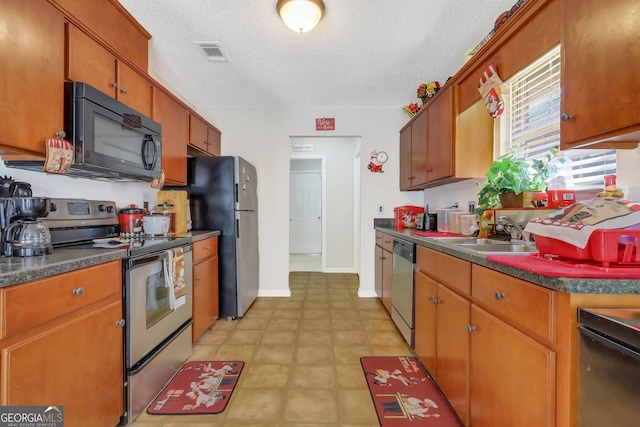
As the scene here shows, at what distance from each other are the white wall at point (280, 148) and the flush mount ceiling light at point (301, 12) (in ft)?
5.80

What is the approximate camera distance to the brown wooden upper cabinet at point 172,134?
2260 mm

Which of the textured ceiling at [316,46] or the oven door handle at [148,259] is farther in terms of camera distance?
the textured ceiling at [316,46]

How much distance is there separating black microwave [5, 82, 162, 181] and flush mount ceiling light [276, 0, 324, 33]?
1.15m

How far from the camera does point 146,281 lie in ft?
5.09

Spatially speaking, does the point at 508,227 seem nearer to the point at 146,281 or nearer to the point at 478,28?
the point at 478,28

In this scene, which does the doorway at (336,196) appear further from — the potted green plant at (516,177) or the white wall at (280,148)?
the potted green plant at (516,177)

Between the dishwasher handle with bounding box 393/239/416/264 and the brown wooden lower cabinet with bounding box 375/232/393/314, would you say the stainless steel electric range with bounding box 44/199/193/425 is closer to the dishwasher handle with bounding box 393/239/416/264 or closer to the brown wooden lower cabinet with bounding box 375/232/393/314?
the dishwasher handle with bounding box 393/239/416/264

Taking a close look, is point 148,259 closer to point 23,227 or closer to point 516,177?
point 23,227

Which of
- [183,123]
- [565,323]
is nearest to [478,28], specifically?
[565,323]

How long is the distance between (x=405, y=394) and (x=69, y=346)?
1.67 m

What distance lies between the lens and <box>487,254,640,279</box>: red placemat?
79 cm

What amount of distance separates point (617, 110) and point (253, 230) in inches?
116

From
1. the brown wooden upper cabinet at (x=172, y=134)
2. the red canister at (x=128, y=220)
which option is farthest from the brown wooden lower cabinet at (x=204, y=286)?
the brown wooden upper cabinet at (x=172, y=134)

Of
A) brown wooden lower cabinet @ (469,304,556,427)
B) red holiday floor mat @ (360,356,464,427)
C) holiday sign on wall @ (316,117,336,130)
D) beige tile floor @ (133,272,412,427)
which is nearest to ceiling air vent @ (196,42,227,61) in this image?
holiday sign on wall @ (316,117,336,130)
